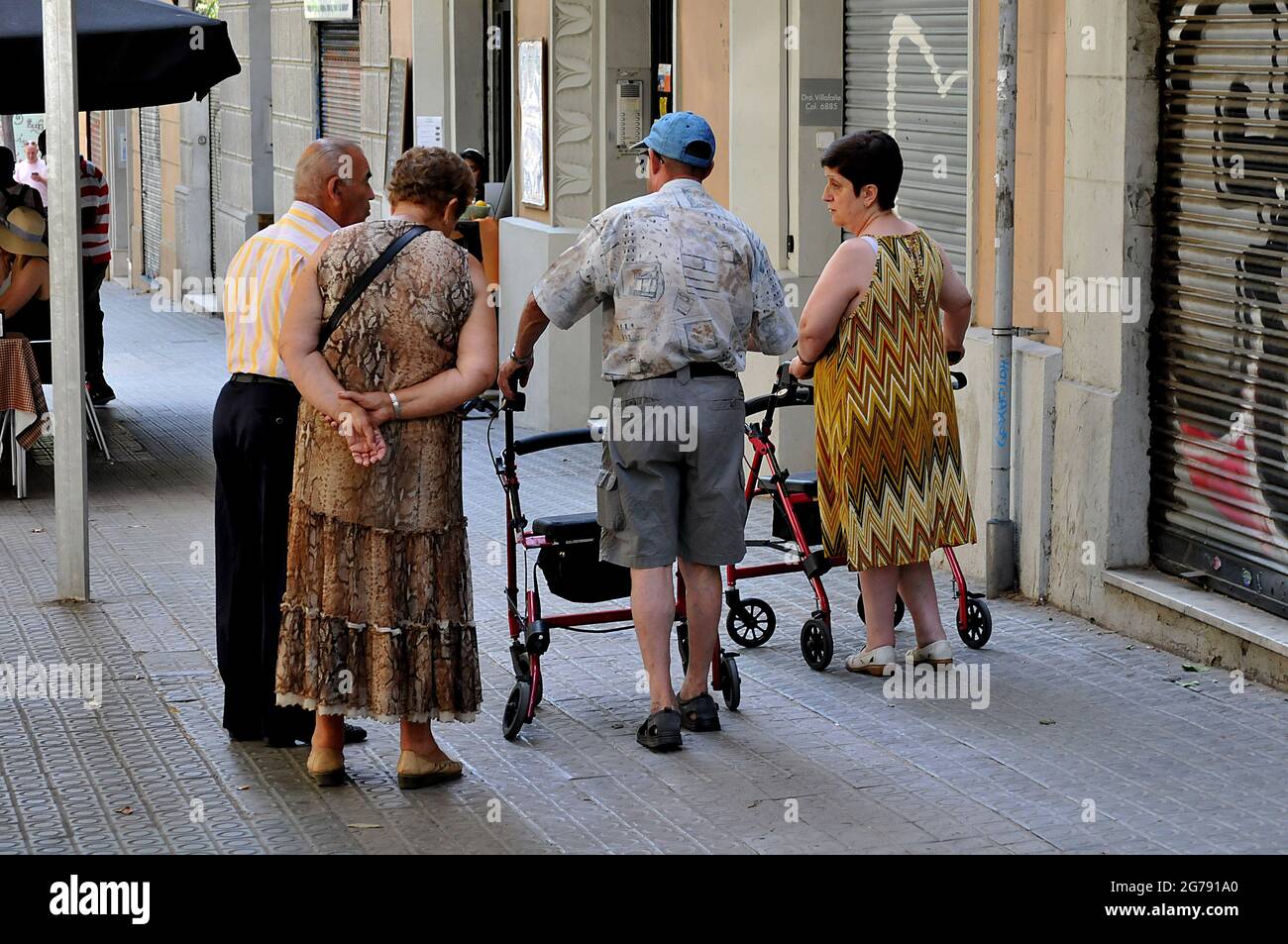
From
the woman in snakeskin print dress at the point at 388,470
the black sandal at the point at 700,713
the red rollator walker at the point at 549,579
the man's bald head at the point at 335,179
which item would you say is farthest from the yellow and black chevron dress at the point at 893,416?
the man's bald head at the point at 335,179

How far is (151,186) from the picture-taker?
29.2m

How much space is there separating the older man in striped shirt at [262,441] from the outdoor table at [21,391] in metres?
5.19

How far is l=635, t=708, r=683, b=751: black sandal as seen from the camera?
20.4 ft

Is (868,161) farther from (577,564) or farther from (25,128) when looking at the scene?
(25,128)

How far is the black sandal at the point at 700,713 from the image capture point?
21.2 feet

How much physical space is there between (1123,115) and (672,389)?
8.75 feet

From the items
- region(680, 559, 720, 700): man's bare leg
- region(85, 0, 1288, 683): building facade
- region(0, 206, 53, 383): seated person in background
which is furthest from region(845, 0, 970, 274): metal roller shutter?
region(0, 206, 53, 383): seated person in background

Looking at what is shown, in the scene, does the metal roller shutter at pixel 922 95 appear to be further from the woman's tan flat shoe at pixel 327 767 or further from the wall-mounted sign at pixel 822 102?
the woman's tan flat shoe at pixel 327 767

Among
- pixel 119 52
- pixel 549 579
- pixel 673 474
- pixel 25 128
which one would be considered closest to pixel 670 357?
pixel 673 474

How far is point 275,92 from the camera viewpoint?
74.0ft

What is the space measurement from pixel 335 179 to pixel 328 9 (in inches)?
564

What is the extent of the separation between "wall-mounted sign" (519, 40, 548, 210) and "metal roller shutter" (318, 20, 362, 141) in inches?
203
